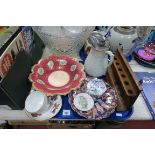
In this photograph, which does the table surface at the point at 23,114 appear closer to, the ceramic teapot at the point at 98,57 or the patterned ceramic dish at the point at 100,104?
the patterned ceramic dish at the point at 100,104

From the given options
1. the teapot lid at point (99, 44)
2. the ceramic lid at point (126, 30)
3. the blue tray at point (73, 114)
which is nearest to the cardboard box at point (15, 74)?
the blue tray at point (73, 114)

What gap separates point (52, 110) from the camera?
2.07 ft

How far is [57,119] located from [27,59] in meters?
0.26

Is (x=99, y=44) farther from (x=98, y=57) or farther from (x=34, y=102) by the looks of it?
(x=34, y=102)

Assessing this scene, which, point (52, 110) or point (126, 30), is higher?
point (126, 30)

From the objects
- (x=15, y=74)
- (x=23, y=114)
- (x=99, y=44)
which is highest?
(x=99, y=44)

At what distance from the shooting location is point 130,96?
601 millimetres

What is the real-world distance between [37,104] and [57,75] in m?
0.18

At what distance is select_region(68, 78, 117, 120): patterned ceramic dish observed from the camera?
24.0 inches

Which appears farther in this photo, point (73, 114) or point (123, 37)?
point (123, 37)

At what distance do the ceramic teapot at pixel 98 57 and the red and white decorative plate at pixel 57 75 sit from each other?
0.04m

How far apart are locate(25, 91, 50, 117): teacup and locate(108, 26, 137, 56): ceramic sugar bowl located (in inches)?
15.5

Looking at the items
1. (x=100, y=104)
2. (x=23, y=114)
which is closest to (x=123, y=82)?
(x=100, y=104)

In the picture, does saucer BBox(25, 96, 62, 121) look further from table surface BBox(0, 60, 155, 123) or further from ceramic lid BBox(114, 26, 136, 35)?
ceramic lid BBox(114, 26, 136, 35)
